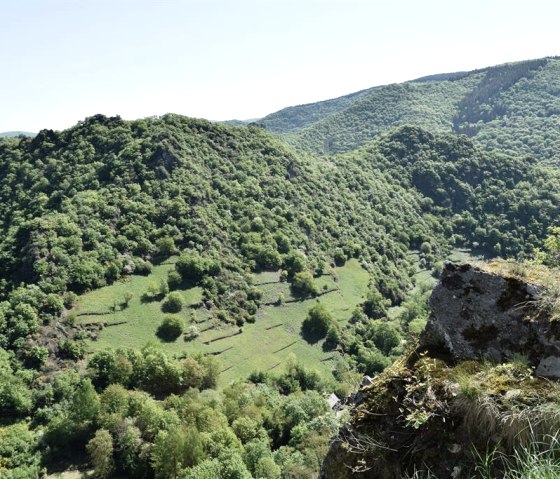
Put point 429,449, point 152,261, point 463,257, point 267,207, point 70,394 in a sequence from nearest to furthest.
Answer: point 429,449 < point 70,394 < point 152,261 < point 267,207 < point 463,257

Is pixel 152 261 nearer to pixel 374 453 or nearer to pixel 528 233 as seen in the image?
pixel 374 453

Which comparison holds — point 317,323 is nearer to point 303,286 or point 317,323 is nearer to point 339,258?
point 303,286

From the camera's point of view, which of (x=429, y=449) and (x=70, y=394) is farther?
(x=70, y=394)

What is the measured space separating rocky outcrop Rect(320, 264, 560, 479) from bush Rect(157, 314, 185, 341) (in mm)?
79050

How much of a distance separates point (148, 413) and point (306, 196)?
99.9 meters

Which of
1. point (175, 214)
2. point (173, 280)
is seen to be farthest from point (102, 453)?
point (175, 214)

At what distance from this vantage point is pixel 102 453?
174 ft

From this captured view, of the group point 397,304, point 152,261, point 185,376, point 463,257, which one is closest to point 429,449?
point 185,376

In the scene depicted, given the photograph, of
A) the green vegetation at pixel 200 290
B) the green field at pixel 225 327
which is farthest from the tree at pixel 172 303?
the green field at pixel 225 327

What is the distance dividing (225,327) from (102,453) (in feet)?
134

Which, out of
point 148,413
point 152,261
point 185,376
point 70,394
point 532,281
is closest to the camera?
point 532,281

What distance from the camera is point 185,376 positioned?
7131 centimetres

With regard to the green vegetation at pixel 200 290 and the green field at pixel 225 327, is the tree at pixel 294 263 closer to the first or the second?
the green vegetation at pixel 200 290

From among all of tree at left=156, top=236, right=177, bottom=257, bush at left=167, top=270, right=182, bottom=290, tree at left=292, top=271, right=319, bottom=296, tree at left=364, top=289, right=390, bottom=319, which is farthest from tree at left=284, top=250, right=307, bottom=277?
bush at left=167, top=270, right=182, bottom=290
